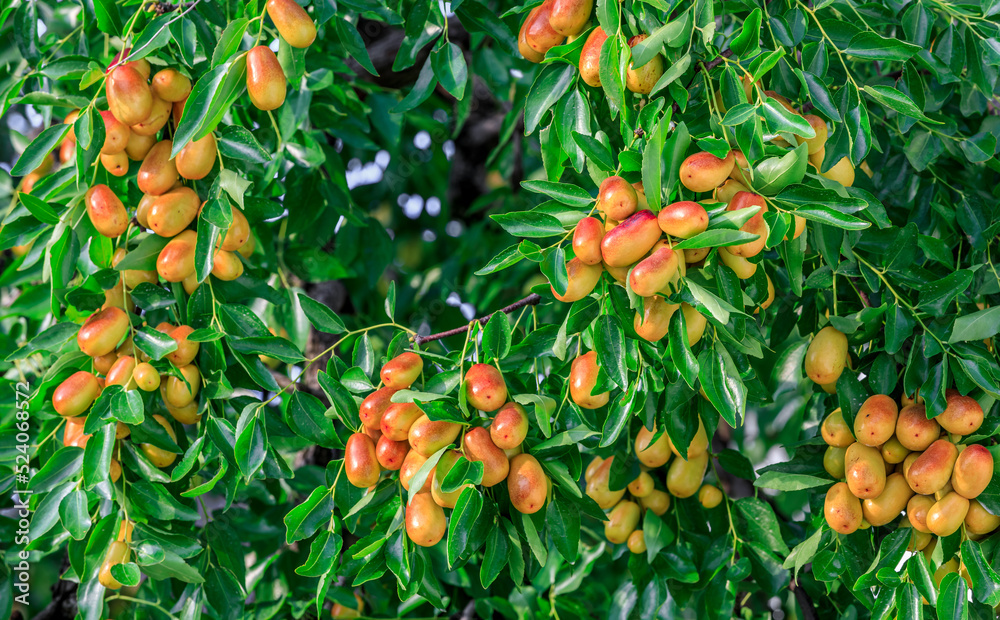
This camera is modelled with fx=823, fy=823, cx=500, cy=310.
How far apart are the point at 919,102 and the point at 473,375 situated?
714 mm

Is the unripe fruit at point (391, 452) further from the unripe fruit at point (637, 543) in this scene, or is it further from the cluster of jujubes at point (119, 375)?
A: the unripe fruit at point (637, 543)

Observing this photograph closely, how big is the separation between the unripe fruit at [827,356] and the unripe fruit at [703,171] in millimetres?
355

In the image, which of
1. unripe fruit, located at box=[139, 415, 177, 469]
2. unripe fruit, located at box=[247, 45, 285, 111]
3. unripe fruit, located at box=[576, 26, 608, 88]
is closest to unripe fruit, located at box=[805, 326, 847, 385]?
unripe fruit, located at box=[576, 26, 608, 88]

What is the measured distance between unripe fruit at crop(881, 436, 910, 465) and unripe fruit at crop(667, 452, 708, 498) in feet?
0.94

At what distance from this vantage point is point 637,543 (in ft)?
4.26

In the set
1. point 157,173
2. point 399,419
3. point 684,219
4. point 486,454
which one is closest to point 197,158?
point 157,173

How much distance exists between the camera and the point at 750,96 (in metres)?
0.94

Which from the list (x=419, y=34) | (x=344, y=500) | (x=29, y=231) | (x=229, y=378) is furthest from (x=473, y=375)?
(x=29, y=231)

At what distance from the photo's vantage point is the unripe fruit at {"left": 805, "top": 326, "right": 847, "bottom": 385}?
107 centimetres

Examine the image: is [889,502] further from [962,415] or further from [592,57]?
[592,57]

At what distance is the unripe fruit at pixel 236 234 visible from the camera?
1.12m

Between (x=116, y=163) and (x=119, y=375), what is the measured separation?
291mm

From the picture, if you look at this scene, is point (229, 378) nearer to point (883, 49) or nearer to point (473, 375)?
point (473, 375)

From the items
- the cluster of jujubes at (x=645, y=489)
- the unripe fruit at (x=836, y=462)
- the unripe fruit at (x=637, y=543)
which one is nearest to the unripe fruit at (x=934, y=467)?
the unripe fruit at (x=836, y=462)
